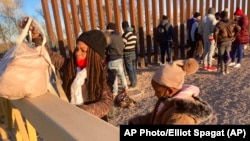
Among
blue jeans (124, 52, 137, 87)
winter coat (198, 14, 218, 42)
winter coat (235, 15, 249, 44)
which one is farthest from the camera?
winter coat (235, 15, 249, 44)

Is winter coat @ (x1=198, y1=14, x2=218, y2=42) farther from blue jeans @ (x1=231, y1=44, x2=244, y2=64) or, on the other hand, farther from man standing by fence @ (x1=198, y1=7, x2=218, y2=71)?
blue jeans @ (x1=231, y1=44, x2=244, y2=64)

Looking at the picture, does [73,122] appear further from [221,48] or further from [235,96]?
[221,48]

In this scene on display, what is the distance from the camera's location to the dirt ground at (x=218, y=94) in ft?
16.4

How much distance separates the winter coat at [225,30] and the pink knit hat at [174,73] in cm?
505

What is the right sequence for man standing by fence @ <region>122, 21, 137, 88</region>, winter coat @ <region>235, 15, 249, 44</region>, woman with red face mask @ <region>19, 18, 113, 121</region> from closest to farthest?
woman with red face mask @ <region>19, 18, 113, 121</region> → man standing by fence @ <region>122, 21, 137, 88</region> → winter coat @ <region>235, 15, 249, 44</region>

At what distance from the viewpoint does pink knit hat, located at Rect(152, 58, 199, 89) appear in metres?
1.90

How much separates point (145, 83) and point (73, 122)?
19.0 ft

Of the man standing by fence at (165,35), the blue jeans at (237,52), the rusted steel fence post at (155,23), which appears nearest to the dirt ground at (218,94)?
the blue jeans at (237,52)

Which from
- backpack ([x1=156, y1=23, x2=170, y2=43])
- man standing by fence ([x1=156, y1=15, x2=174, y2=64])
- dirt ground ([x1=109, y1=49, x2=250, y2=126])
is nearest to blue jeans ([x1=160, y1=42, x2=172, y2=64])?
man standing by fence ([x1=156, y1=15, x2=174, y2=64])

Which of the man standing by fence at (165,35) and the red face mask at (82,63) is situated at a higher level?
the red face mask at (82,63)

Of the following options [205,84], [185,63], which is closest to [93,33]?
[185,63]

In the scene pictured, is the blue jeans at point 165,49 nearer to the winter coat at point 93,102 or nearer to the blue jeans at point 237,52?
the blue jeans at point 237,52

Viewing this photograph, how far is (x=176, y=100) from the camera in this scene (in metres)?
1.60

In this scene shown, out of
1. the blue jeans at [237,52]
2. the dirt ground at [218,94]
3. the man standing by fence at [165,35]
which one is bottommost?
the dirt ground at [218,94]
